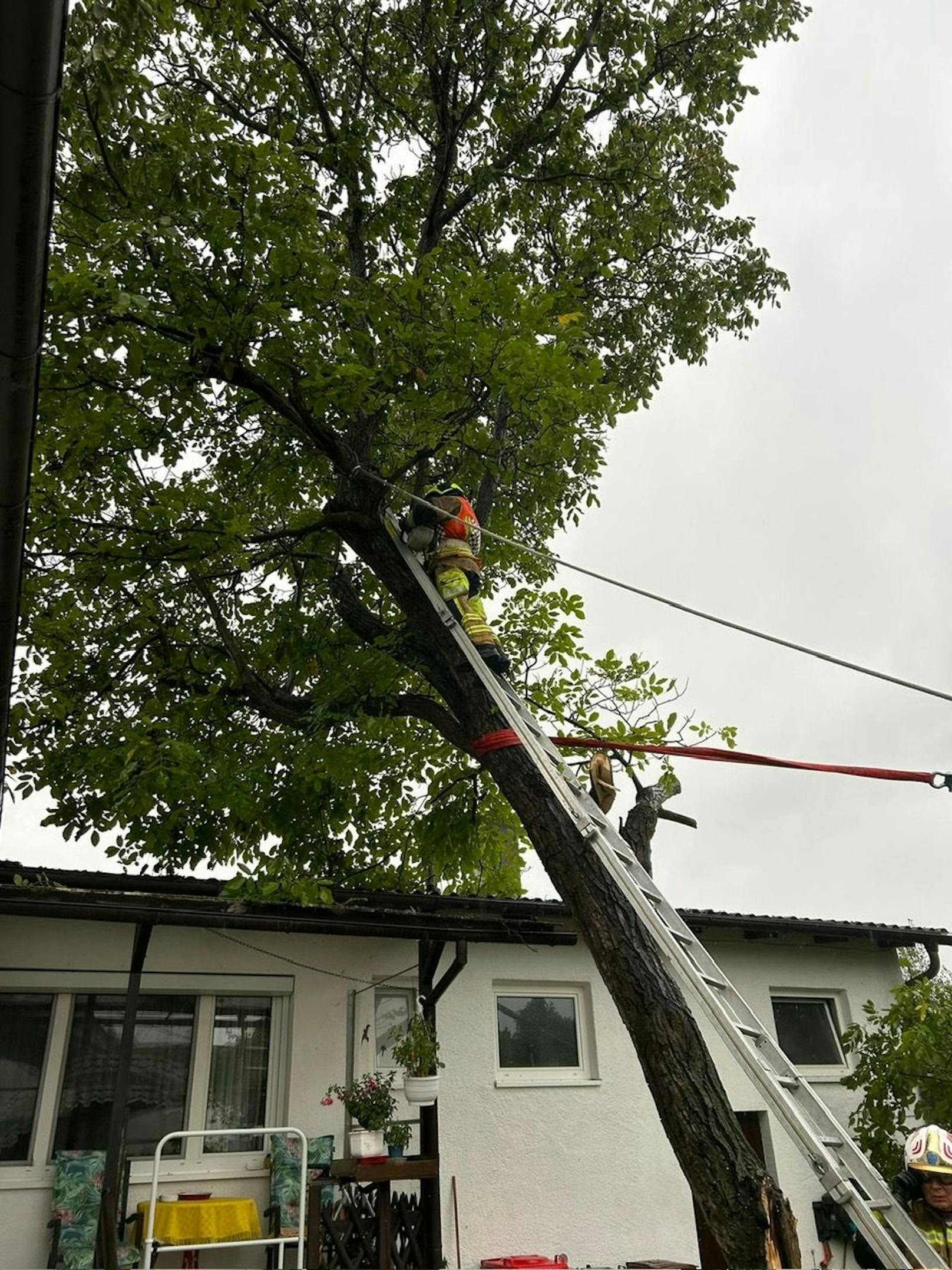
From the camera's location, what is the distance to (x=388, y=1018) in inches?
345

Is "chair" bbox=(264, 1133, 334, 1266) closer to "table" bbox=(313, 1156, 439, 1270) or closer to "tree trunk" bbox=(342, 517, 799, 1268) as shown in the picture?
"table" bbox=(313, 1156, 439, 1270)

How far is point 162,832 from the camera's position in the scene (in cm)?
803

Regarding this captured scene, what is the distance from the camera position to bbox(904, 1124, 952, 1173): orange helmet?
4.94m

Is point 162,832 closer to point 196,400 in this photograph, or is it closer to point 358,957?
point 358,957

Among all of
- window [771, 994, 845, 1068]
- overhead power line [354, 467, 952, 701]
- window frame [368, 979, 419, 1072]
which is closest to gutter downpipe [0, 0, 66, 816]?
overhead power line [354, 467, 952, 701]

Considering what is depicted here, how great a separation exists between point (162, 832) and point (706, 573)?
338 inches

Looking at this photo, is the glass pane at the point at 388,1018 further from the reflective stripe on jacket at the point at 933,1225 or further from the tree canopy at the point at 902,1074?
the reflective stripe on jacket at the point at 933,1225

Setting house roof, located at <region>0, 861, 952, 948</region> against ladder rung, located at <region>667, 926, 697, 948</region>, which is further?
house roof, located at <region>0, 861, 952, 948</region>

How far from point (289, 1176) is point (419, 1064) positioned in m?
1.34

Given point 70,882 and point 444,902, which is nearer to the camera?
point 70,882

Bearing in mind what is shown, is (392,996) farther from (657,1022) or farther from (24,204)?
(24,204)

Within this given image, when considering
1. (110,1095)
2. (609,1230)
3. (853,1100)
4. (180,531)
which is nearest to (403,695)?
(180,531)

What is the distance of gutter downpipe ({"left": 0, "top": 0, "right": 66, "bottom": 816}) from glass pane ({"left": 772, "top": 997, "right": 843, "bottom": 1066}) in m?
10.6

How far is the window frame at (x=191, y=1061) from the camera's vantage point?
283 inches
